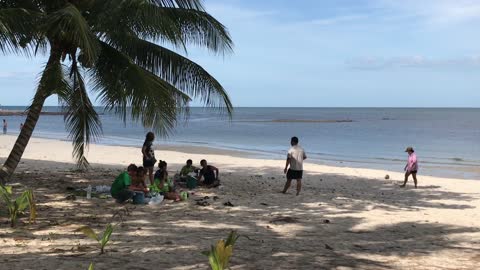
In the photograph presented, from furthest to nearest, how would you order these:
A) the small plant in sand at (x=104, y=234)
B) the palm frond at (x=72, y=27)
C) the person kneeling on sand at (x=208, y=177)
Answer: the person kneeling on sand at (x=208, y=177), the palm frond at (x=72, y=27), the small plant in sand at (x=104, y=234)

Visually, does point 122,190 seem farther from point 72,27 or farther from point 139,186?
point 72,27

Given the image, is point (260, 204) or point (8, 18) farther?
point (260, 204)

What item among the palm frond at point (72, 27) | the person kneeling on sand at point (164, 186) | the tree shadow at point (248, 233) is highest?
the palm frond at point (72, 27)

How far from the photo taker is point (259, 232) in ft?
22.0

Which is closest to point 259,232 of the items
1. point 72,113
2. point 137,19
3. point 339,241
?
point 339,241

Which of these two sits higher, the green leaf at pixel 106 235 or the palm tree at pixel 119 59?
the palm tree at pixel 119 59

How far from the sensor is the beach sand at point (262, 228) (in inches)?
201

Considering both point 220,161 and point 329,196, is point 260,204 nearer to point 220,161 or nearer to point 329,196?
point 329,196

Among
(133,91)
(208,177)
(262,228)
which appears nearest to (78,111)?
(133,91)

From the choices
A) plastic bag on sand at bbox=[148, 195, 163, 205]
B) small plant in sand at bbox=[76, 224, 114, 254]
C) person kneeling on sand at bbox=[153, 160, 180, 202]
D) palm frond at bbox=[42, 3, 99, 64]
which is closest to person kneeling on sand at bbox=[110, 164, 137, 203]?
plastic bag on sand at bbox=[148, 195, 163, 205]

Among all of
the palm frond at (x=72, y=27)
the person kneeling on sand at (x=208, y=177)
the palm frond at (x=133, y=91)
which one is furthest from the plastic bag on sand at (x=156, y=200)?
the palm frond at (x=72, y=27)

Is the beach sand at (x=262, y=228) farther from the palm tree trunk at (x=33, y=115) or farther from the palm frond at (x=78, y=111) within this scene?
the palm frond at (x=78, y=111)

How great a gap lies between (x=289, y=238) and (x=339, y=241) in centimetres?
64

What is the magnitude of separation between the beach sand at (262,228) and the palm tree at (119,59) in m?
1.56
